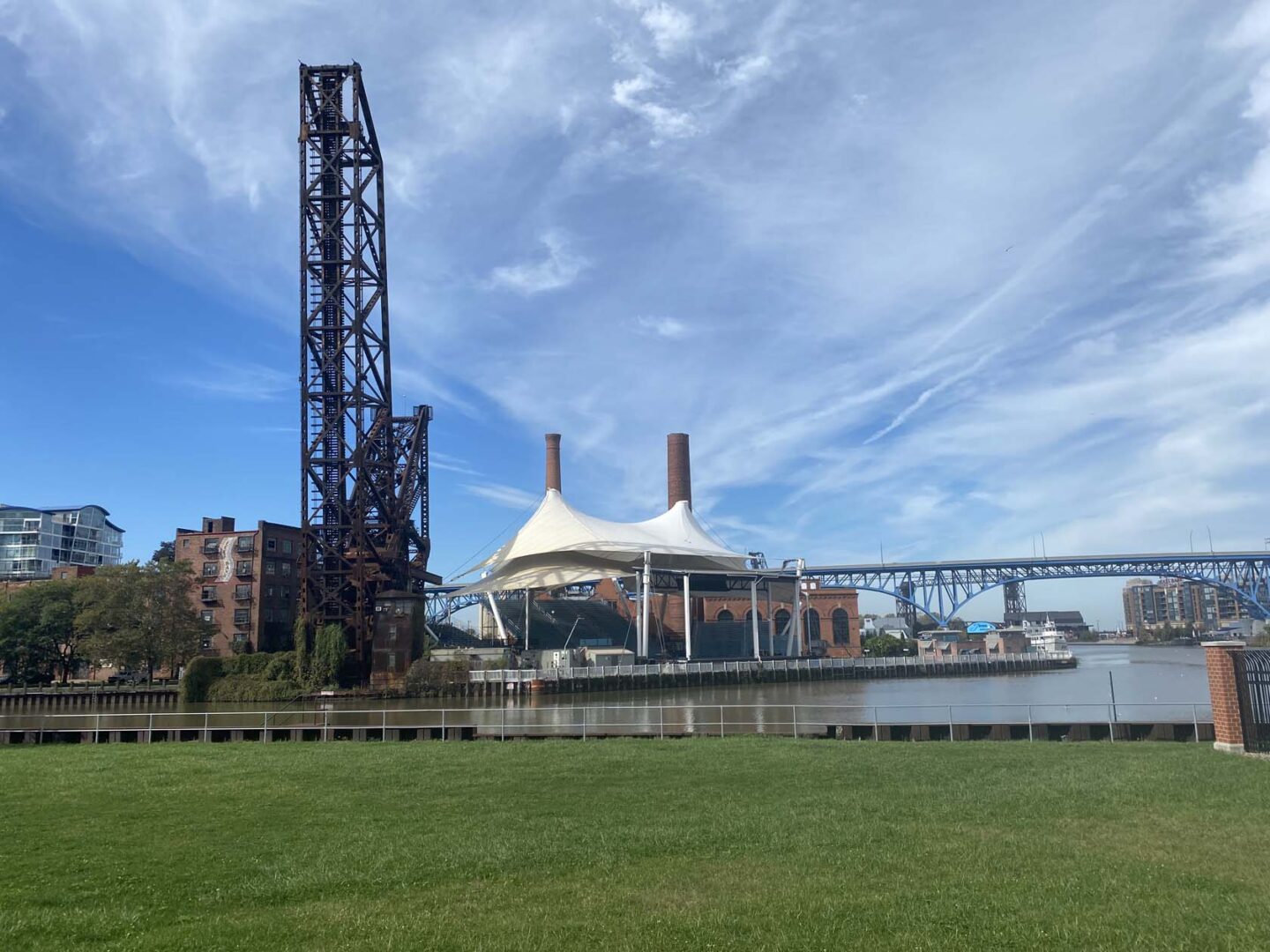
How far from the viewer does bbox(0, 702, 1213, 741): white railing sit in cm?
2122

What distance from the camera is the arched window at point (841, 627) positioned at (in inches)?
3829

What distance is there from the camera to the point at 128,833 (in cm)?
956

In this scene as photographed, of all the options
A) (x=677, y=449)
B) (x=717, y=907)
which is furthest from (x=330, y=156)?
(x=717, y=907)

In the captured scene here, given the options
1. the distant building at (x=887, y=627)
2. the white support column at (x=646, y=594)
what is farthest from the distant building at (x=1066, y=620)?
the white support column at (x=646, y=594)

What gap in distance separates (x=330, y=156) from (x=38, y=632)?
3476 centimetres

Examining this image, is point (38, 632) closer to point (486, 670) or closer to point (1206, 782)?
point (486, 670)

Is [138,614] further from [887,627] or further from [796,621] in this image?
[887,627]

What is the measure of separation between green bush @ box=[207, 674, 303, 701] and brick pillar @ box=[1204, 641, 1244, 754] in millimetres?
47387

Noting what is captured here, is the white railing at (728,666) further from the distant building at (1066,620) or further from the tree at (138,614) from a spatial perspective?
the distant building at (1066,620)

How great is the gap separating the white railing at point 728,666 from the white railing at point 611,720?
1331cm

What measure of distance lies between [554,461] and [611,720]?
57.9 m

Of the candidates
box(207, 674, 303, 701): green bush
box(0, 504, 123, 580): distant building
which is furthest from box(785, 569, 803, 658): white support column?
box(0, 504, 123, 580): distant building

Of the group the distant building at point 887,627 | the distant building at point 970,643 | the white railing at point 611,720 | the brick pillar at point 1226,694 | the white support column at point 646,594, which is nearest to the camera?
the brick pillar at point 1226,694

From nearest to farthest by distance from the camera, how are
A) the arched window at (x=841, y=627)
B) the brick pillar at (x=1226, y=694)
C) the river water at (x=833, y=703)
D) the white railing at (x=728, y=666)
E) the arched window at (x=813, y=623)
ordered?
the brick pillar at (x=1226, y=694) → the river water at (x=833, y=703) → the white railing at (x=728, y=666) → the arched window at (x=813, y=623) → the arched window at (x=841, y=627)
